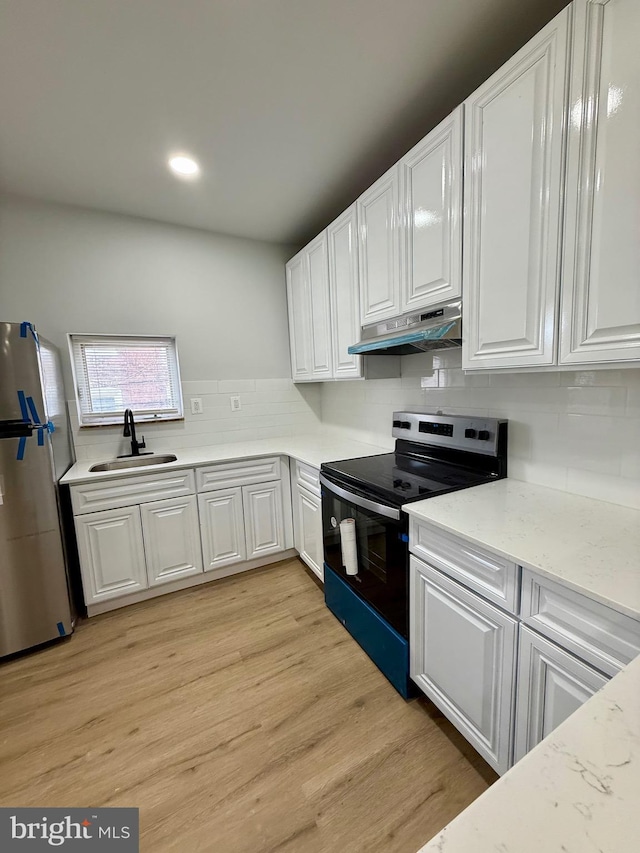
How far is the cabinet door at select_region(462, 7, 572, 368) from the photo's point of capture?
1.07 metres

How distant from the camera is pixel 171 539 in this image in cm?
230

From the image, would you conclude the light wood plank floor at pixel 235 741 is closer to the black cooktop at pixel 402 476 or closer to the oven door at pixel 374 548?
the oven door at pixel 374 548

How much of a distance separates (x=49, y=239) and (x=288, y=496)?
7.74ft

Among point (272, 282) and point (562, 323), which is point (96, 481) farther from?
point (562, 323)

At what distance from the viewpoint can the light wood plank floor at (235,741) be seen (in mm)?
1117

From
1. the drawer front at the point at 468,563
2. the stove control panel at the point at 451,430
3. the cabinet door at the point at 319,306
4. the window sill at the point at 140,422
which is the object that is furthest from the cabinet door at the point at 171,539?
the drawer front at the point at 468,563

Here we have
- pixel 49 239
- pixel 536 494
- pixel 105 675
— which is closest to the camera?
pixel 536 494

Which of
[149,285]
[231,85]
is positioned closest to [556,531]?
[231,85]

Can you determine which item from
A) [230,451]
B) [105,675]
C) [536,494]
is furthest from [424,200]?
[105,675]

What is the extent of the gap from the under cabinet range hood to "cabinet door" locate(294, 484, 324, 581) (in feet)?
3.31

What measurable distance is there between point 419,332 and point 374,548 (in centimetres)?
102

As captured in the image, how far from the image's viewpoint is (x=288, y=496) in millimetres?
2643

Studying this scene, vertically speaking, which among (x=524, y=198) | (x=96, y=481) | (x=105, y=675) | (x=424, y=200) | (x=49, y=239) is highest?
(x=49, y=239)

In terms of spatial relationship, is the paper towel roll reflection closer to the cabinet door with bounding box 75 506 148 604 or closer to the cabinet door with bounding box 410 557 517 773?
the cabinet door with bounding box 410 557 517 773
